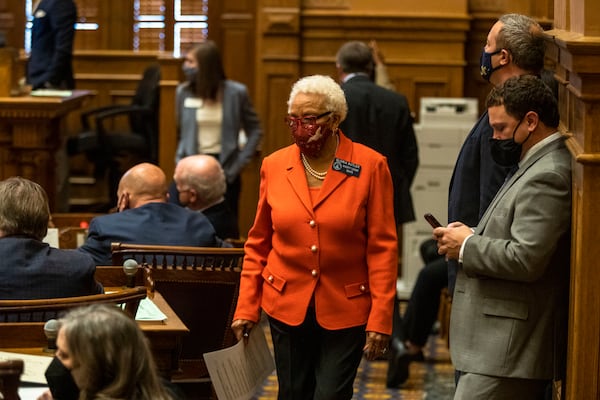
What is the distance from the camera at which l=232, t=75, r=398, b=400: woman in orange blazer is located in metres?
4.47

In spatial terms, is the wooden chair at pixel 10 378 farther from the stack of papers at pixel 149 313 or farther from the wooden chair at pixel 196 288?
the wooden chair at pixel 196 288

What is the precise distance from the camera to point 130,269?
4488mm

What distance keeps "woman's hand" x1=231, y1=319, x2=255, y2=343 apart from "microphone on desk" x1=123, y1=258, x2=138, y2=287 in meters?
0.38

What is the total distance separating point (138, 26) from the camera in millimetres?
12680

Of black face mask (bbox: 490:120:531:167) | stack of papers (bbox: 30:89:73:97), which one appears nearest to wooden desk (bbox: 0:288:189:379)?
black face mask (bbox: 490:120:531:167)

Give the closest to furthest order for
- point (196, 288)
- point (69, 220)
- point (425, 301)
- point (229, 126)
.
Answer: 1. point (196, 288)
2. point (69, 220)
3. point (425, 301)
4. point (229, 126)

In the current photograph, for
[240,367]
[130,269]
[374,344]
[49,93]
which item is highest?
[49,93]

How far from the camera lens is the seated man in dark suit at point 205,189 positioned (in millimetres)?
6219

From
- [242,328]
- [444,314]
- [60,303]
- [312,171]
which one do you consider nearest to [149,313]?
[242,328]

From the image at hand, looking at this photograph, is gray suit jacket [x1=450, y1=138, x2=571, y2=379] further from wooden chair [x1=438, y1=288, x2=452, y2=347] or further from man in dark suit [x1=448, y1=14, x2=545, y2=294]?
wooden chair [x1=438, y1=288, x2=452, y2=347]

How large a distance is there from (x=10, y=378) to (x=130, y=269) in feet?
4.47

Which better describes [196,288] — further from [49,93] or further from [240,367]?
[49,93]

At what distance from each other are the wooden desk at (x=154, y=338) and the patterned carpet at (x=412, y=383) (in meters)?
2.57

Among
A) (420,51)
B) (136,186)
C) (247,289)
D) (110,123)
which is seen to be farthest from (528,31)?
(110,123)
